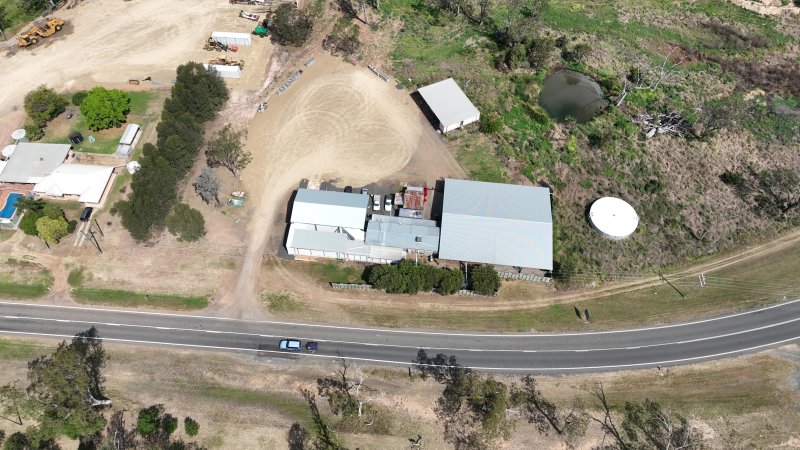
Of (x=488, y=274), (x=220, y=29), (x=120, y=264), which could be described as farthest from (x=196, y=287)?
(x=220, y=29)

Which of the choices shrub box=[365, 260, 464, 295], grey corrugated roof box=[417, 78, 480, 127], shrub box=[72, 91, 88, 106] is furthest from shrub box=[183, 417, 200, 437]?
shrub box=[72, 91, 88, 106]

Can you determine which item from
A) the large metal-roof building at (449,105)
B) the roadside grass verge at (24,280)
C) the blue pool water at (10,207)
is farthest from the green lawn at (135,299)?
the large metal-roof building at (449,105)

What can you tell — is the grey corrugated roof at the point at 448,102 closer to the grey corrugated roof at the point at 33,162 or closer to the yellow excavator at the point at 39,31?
the grey corrugated roof at the point at 33,162

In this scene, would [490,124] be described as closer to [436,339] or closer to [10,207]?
[436,339]

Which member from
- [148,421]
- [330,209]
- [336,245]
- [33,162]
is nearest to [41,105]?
[33,162]

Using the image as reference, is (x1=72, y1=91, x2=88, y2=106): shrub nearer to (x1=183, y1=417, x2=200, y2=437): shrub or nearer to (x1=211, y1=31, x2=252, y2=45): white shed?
(x1=211, y1=31, x2=252, y2=45): white shed
